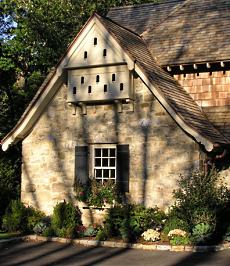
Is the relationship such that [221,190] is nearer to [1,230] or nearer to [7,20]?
[1,230]

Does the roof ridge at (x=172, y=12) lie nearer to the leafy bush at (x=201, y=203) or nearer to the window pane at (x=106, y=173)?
the window pane at (x=106, y=173)

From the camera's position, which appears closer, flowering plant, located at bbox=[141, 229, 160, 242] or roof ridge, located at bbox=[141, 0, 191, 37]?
flowering plant, located at bbox=[141, 229, 160, 242]

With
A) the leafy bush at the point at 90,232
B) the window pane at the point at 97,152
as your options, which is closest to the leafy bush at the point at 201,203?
the leafy bush at the point at 90,232

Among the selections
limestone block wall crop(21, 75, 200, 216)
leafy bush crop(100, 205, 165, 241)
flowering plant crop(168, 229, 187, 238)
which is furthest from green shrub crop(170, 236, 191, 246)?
limestone block wall crop(21, 75, 200, 216)

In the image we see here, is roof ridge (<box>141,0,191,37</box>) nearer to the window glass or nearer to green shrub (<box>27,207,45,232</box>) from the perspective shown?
the window glass

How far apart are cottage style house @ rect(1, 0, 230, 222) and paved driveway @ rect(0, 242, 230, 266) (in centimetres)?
285

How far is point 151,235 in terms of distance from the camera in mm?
13102

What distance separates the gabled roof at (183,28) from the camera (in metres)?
16.3

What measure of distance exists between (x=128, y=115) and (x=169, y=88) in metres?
1.58

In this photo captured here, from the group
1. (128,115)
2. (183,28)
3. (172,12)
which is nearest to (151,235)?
(128,115)

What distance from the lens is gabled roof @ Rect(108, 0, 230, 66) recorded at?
16328mm

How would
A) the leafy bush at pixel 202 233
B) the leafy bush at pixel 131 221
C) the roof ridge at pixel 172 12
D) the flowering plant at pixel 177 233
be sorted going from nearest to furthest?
the leafy bush at pixel 202 233, the flowering plant at pixel 177 233, the leafy bush at pixel 131 221, the roof ridge at pixel 172 12

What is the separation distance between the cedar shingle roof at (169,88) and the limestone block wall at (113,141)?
1.69 ft

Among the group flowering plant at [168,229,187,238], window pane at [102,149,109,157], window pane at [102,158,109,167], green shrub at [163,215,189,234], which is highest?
window pane at [102,149,109,157]
